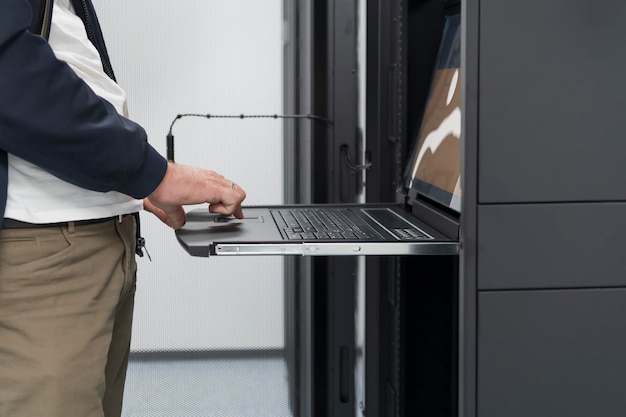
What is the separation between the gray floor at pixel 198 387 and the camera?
2.26 m

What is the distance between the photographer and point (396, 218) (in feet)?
5.18

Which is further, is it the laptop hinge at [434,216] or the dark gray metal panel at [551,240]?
the laptop hinge at [434,216]

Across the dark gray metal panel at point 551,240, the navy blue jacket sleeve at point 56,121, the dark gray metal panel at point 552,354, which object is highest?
the navy blue jacket sleeve at point 56,121

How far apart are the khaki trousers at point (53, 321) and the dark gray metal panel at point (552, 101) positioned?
0.55 m

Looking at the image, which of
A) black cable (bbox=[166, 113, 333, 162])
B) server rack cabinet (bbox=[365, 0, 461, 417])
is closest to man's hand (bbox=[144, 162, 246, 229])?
server rack cabinet (bbox=[365, 0, 461, 417])

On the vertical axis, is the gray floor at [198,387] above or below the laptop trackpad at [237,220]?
below

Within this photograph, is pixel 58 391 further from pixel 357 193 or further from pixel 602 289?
pixel 357 193

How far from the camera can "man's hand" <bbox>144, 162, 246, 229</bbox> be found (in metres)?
1.19

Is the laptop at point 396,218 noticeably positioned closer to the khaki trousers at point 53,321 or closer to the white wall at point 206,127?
the khaki trousers at point 53,321

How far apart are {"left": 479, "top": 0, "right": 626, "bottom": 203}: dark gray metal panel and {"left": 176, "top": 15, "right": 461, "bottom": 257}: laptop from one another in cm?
15

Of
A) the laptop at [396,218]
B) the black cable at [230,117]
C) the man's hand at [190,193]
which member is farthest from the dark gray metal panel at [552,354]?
the black cable at [230,117]

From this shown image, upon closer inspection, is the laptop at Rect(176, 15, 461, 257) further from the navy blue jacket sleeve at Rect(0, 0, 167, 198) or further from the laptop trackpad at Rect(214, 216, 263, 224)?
the navy blue jacket sleeve at Rect(0, 0, 167, 198)

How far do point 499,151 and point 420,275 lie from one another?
691 millimetres

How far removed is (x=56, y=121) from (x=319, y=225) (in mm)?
515
